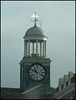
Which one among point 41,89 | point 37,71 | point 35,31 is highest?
point 35,31

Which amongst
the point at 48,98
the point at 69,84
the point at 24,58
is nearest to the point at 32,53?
the point at 24,58

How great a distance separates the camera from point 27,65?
125688 mm

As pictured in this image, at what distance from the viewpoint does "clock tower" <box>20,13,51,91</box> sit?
12500cm

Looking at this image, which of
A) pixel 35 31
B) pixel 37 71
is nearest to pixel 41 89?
pixel 37 71

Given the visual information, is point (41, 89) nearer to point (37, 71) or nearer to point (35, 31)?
point (37, 71)

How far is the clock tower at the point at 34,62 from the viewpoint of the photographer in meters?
125

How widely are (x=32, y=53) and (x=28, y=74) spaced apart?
3.04m

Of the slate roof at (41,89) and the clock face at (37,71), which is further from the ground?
the clock face at (37,71)

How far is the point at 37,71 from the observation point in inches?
4926

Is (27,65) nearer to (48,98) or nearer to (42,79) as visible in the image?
(42,79)

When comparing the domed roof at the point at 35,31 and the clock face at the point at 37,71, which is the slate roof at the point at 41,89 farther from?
the domed roof at the point at 35,31

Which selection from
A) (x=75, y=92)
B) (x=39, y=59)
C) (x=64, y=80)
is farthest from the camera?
(x=39, y=59)

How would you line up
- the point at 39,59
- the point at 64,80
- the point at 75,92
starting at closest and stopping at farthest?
1. the point at 75,92
2. the point at 64,80
3. the point at 39,59

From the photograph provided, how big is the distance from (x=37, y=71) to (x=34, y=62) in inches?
53.2
